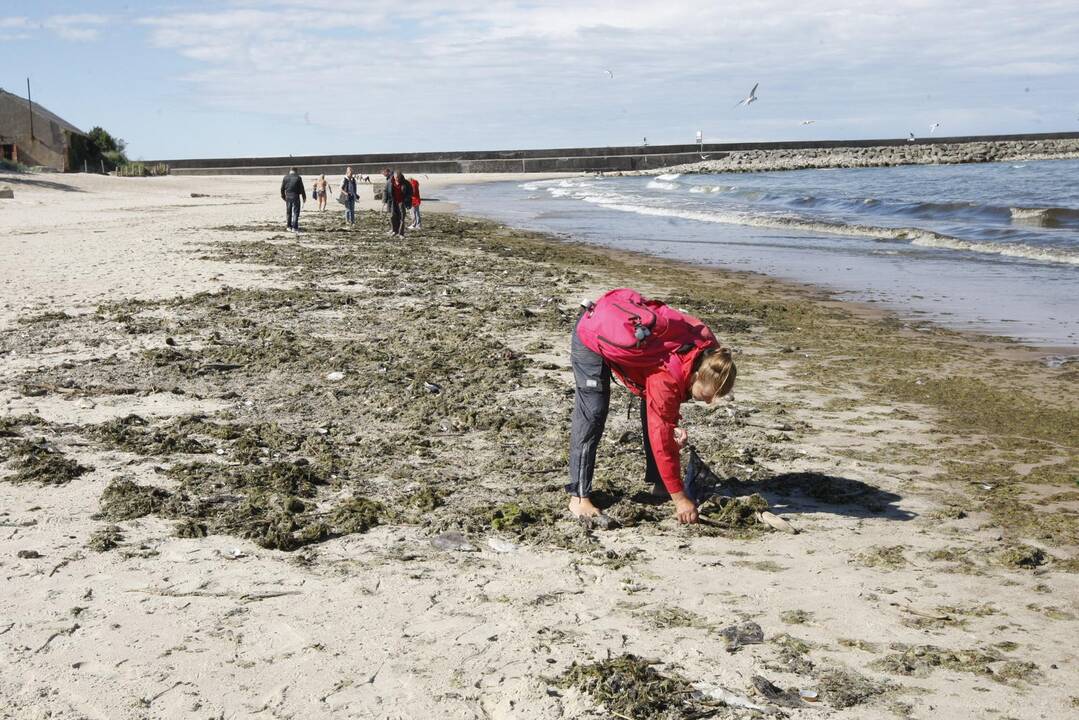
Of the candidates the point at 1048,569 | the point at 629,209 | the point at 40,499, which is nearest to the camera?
the point at 1048,569

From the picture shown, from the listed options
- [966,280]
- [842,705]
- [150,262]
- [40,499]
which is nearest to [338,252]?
[150,262]

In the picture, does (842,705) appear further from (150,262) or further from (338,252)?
(338,252)

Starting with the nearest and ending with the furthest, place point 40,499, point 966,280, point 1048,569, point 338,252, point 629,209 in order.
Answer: point 1048,569 → point 40,499 → point 966,280 → point 338,252 → point 629,209

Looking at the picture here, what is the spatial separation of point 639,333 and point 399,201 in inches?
673

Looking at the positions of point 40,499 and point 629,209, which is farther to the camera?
point 629,209

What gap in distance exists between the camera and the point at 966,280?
14805 mm

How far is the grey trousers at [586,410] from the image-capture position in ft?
17.3

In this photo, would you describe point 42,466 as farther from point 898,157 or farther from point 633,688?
point 898,157

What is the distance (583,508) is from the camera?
5.32 m

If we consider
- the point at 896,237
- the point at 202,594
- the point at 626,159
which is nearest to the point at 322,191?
the point at 896,237

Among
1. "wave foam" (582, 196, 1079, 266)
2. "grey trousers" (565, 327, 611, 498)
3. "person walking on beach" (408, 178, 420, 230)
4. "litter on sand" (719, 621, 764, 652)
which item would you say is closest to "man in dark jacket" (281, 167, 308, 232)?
"person walking on beach" (408, 178, 420, 230)

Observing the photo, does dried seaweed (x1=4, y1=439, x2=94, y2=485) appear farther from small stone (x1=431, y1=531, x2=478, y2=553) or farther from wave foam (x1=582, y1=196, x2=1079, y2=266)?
wave foam (x1=582, y1=196, x2=1079, y2=266)

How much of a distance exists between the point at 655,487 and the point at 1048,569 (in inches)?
77.6

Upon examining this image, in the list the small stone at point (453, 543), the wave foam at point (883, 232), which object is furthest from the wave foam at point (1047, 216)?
the small stone at point (453, 543)
